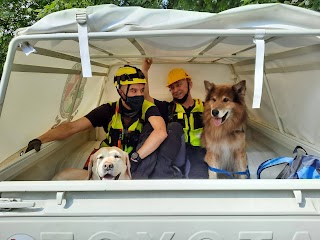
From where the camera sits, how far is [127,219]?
212 cm

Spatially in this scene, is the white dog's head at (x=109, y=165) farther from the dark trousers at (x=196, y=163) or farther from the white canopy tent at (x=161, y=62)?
the dark trousers at (x=196, y=163)

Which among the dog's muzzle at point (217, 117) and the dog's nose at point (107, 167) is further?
the dog's muzzle at point (217, 117)

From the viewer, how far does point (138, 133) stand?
3770mm

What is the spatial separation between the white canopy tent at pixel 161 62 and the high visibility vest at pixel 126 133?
0.65 meters

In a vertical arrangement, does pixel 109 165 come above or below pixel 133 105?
below

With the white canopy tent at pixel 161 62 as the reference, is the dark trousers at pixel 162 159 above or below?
below

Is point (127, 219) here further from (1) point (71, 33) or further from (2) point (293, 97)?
(2) point (293, 97)

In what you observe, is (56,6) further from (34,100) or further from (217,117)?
(217,117)

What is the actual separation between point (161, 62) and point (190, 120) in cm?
159

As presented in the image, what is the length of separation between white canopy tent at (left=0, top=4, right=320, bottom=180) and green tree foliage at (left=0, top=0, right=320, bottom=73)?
161 centimetres

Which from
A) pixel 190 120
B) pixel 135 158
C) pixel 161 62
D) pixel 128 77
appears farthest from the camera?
pixel 161 62

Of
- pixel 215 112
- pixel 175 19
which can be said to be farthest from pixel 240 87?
pixel 175 19

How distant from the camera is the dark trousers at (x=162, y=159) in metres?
3.42

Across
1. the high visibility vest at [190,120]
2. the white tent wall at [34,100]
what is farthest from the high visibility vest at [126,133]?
the white tent wall at [34,100]
